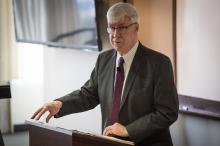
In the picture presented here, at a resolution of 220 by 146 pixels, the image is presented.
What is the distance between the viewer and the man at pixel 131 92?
1.87m

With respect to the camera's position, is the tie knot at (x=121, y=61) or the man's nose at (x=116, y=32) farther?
the tie knot at (x=121, y=61)

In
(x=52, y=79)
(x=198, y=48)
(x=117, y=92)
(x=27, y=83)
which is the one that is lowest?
(x=27, y=83)

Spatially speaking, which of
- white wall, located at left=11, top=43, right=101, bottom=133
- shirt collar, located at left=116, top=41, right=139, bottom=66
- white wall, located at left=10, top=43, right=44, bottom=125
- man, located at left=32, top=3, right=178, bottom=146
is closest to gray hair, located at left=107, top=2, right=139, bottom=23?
man, located at left=32, top=3, right=178, bottom=146

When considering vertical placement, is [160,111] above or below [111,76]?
below

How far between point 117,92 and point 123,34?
28 centimetres

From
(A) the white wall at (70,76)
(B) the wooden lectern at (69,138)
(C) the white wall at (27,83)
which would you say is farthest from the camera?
(C) the white wall at (27,83)

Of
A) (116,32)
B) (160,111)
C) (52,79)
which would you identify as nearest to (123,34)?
(116,32)

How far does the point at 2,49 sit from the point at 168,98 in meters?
3.35

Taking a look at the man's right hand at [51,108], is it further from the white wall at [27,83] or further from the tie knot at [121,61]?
the white wall at [27,83]

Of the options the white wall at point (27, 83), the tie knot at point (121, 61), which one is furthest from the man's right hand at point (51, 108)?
the white wall at point (27, 83)

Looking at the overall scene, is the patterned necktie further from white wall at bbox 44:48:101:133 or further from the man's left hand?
white wall at bbox 44:48:101:133

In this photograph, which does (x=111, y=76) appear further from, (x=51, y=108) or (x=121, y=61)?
(x=51, y=108)

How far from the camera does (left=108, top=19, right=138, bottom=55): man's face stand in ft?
6.31

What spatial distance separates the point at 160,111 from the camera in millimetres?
1877
